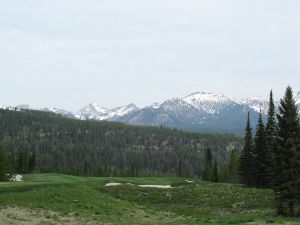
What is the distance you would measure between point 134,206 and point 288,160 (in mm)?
14829

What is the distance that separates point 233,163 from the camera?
409 feet

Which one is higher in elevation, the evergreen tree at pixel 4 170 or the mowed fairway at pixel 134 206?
the evergreen tree at pixel 4 170

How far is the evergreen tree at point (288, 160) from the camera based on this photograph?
38312 millimetres

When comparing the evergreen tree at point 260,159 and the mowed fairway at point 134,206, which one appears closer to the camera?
the mowed fairway at point 134,206

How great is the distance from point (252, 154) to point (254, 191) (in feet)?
97.5

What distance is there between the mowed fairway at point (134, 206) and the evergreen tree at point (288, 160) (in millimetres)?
1897

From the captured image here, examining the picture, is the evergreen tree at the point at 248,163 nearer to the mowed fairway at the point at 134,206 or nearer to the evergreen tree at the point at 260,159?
the evergreen tree at the point at 260,159

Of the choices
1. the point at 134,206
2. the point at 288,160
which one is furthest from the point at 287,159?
the point at 134,206

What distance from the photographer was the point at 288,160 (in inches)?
1538

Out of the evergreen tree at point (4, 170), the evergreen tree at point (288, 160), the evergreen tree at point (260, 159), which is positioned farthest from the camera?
the evergreen tree at point (4, 170)

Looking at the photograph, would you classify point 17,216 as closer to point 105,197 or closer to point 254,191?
point 105,197

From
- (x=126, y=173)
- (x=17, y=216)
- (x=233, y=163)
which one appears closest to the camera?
(x=17, y=216)

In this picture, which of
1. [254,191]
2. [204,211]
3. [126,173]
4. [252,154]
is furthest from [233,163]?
[204,211]

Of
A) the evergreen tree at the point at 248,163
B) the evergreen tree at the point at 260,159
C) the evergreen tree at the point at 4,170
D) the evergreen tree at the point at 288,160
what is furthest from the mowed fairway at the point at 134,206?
the evergreen tree at the point at 4,170
